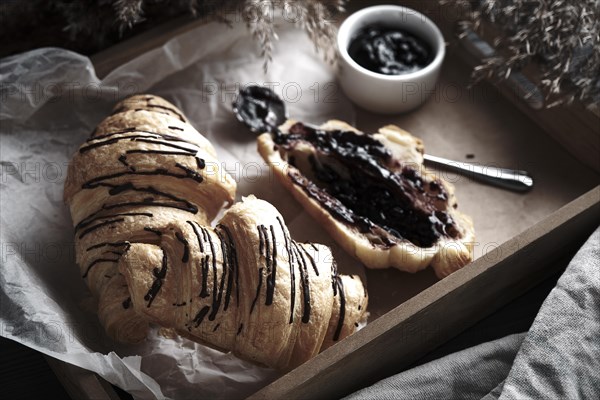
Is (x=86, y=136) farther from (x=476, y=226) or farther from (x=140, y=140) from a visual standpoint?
(x=476, y=226)

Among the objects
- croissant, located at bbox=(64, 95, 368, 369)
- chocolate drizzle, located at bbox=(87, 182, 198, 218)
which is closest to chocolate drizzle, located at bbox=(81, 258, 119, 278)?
croissant, located at bbox=(64, 95, 368, 369)

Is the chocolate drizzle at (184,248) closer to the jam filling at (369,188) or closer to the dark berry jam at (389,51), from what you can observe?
the jam filling at (369,188)

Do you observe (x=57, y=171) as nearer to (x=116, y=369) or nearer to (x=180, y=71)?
(x=180, y=71)

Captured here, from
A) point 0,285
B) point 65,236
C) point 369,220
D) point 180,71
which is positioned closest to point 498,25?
point 369,220

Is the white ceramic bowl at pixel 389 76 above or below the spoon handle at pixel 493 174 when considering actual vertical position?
above

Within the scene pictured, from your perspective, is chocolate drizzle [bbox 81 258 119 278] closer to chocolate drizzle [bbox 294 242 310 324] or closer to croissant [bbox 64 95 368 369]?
croissant [bbox 64 95 368 369]

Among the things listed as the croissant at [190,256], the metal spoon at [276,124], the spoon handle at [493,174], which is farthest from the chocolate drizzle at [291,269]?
the spoon handle at [493,174]

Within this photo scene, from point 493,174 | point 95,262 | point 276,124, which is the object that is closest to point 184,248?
point 95,262
